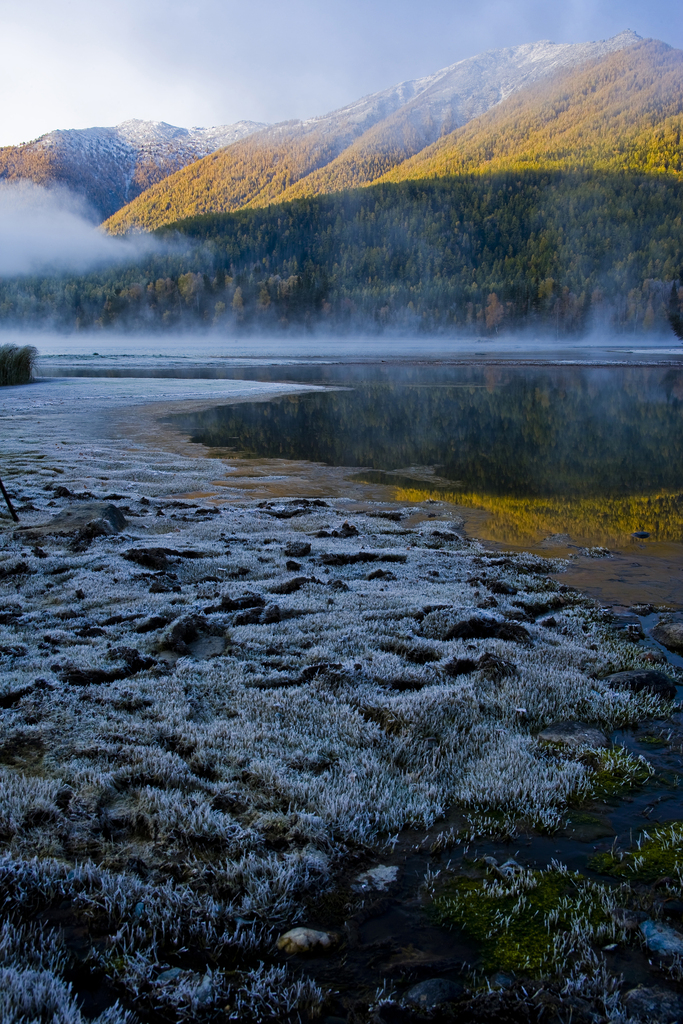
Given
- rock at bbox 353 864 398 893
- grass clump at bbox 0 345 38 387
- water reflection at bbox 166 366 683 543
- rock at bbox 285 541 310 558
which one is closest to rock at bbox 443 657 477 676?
rock at bbox 353 864 398 893

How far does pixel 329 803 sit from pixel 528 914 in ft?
4.35

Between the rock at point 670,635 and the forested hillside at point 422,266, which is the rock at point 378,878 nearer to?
the rock at point 670,635

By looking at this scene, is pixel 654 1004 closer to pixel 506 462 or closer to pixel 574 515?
pixel 574 515

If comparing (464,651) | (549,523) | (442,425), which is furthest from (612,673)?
(442,425)

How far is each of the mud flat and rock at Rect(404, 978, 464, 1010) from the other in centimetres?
1

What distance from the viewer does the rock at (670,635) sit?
7.00 m

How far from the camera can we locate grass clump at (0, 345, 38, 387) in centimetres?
4234

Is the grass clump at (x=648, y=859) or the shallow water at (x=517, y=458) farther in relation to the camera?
the shallow water at (x=517, y=458)

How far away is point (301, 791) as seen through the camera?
4.25m

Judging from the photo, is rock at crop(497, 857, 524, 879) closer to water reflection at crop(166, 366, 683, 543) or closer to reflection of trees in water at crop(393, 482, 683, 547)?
reflection of trees in water at crop(393, 482, 683, 547)

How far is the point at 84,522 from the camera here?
10.5 metres

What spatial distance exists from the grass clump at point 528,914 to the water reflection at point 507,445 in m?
8.03

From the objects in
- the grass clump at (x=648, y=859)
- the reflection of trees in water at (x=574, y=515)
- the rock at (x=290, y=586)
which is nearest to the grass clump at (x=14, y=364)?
the reflection of trees in water at (x=574, y=515)

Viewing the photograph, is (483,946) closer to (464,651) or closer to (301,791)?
(301,791)
